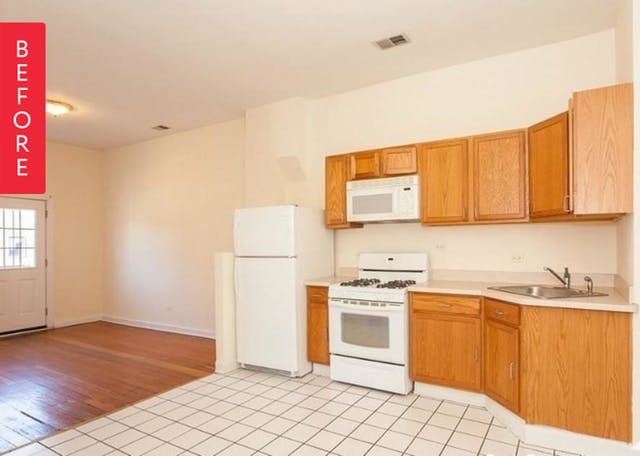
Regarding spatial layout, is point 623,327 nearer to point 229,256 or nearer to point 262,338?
point 262,338

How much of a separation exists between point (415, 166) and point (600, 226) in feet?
4.94

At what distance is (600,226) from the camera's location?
119 inches

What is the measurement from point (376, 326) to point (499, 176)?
1605 millimetres

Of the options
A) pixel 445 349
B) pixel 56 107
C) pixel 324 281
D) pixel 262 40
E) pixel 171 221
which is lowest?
pixel 445 349

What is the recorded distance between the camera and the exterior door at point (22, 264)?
560cm

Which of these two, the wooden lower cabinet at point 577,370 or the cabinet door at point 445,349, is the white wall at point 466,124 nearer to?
the cabinet door at point 445,349

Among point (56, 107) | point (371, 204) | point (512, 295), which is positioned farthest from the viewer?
point (56, 107)

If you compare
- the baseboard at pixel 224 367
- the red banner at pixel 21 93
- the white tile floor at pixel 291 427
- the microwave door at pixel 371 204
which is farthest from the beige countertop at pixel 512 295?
the red banner at pixel 21 93

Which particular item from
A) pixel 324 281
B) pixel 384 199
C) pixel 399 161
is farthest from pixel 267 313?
pixel 399 161

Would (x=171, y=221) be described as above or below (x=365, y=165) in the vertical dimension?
below

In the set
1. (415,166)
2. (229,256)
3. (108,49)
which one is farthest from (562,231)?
(108,49)

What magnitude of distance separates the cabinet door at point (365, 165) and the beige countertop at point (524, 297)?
3.75 ft

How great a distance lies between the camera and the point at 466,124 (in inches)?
141

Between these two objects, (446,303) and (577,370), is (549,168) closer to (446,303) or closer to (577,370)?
(446,303)
